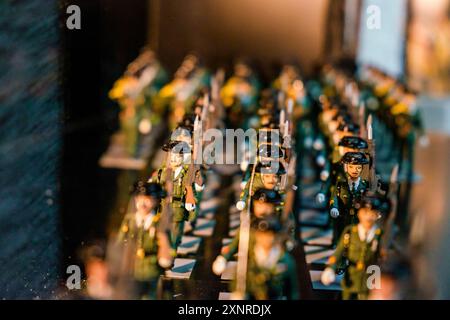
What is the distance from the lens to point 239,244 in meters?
5.77

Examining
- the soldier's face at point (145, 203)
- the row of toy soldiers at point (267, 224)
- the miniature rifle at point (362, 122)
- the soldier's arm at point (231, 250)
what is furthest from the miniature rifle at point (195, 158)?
the miniature rifle at point (362, 122)

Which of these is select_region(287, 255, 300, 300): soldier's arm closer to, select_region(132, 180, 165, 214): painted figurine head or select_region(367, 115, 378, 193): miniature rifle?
select_region(132, 180, 165, 214): painted figurine head

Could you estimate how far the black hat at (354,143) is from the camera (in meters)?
6.91

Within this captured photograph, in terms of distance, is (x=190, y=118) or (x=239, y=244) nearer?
(x=239, y=244)

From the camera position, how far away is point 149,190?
225 inches

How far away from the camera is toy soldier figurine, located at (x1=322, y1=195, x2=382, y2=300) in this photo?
Answer: 19.0ft

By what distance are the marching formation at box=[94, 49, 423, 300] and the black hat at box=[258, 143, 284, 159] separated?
12 mm

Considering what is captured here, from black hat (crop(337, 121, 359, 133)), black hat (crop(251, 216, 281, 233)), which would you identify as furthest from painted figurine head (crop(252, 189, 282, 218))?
black hat (crop(337, 121, 359, 133))

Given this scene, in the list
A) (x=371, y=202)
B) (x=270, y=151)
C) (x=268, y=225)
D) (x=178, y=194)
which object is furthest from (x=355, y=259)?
(x=178, y=194)

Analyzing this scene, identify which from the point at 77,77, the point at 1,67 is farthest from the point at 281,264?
the point at 77,77

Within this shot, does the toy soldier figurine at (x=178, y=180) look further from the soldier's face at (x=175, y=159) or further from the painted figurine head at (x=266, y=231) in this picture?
the painted figurine head at (x=266, y=231)

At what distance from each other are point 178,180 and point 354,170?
159 centimetres

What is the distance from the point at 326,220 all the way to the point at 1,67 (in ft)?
14.3
